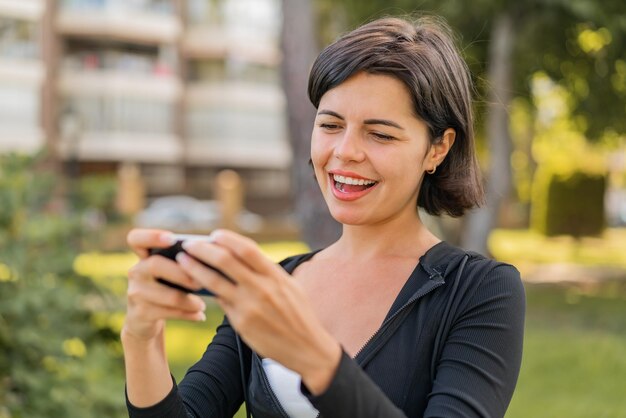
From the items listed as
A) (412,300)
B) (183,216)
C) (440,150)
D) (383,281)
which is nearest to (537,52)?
(440,150)

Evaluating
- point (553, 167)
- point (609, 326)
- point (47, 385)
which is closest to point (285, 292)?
point (47, 385)

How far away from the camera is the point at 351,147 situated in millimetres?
1844

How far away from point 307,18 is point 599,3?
586 centimetres

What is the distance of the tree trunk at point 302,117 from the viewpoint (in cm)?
1020

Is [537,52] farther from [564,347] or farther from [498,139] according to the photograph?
[564,347]

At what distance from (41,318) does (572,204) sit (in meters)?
21.6

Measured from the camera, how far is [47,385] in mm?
6531

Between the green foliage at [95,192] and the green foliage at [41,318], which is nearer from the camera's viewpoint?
Result: the green foliage at [41,318]

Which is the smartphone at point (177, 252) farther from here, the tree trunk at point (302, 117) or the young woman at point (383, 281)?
the tree trunk at point (302, 117)

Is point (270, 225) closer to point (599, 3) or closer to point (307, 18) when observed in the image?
point (599, 3)

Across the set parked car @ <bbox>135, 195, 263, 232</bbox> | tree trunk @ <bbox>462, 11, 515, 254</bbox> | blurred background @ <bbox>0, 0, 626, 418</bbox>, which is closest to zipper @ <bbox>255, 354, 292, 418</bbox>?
blurred background @ <bbox>0, 0, 626, 418</bbox>

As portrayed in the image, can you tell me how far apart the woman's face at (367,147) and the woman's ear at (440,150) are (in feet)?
0.08

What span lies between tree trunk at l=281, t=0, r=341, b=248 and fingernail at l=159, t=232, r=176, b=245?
841 cm

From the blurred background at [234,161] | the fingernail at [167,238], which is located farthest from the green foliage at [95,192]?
the fingernail at [167,238]
